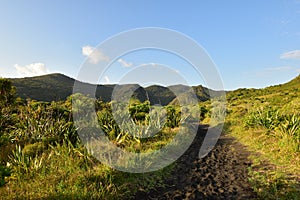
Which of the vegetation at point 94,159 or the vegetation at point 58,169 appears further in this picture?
the vegetation at point 94,159

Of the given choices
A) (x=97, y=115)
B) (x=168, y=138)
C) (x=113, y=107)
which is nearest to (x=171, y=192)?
(x=168, y=138)

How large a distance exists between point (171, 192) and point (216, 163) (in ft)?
8.01

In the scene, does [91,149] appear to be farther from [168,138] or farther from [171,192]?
[168,138]

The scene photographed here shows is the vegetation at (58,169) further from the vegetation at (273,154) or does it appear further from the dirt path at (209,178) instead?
the vegetation at (273,154)

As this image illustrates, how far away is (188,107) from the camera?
15.7 metres

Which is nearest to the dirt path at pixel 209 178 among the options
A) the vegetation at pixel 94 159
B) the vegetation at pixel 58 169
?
the vegetation at pixel 94 159

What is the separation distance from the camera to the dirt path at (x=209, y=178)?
4699 mm

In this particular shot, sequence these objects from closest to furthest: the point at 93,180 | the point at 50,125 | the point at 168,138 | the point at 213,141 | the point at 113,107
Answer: the point at 93,180
the point at 50,125
the point at 168,138
the point at 213,141
the point at 113,107

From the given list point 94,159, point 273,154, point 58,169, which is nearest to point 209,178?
point 273,154

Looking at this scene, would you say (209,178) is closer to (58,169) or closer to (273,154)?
(273,154)

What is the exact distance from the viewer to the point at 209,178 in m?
5.56

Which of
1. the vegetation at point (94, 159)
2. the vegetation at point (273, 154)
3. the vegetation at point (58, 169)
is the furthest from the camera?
the vegetation at point (273, 154)

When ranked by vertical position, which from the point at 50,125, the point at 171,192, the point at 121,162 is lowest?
the point at 171,192

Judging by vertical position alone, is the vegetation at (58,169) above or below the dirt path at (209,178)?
above
